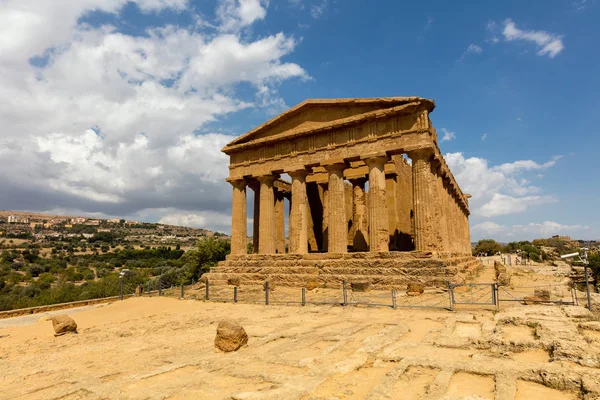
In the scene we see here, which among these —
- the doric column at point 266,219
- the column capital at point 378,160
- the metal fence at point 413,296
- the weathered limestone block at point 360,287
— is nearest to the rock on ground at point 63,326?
the metal fence at point 413,296

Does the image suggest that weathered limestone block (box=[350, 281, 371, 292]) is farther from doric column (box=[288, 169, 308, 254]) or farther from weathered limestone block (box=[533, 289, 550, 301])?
doric column (box=[288, 169, 308, 254])

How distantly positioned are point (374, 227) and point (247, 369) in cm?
1440

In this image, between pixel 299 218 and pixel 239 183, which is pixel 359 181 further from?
pixel 239 183

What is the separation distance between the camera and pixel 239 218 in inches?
998

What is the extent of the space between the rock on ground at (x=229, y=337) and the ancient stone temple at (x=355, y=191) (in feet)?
35.5

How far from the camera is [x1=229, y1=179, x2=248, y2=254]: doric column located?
24984 mm

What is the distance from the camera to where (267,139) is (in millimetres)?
23703

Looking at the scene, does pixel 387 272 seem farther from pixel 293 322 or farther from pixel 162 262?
pixel 162 262

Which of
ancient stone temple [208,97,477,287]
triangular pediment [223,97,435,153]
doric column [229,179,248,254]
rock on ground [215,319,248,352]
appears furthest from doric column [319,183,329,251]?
rock on ground [215,319,248,352]

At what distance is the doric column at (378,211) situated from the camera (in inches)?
750

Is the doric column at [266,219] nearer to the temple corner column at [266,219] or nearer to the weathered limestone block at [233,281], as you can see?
the temple corner column at [266,219]

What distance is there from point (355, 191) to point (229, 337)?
808 inches

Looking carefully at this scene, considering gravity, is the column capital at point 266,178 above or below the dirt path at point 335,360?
above

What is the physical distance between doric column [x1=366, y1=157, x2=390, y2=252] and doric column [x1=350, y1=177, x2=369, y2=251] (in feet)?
17.5
